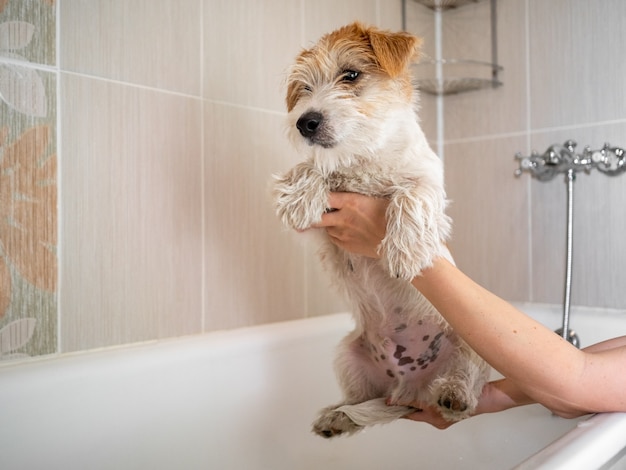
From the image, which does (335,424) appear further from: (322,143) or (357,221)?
(322,143)

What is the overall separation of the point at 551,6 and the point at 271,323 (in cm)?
192

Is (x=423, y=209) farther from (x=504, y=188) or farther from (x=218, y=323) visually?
(x=504, y=188)

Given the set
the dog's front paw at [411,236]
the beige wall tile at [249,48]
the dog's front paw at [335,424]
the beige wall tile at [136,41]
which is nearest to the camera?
the dog's front paw at [411,236]

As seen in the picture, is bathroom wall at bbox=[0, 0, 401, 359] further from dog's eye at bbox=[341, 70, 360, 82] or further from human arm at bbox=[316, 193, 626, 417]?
human arm at bbox=[316, 193, 626, 417]

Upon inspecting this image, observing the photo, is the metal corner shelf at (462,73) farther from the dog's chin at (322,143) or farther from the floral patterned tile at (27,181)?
the floral patterned tile at (27,181)

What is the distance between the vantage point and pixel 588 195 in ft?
7.51

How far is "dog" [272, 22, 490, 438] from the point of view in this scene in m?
1.24

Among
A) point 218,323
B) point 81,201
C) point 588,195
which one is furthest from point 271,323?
point 588,195

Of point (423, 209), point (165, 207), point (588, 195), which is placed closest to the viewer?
point (423, 209)

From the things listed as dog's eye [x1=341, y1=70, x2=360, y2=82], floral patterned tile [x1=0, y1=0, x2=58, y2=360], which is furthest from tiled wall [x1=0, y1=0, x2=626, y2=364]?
dog's eye [x1=341, y1=70, x2=360, y2=82]

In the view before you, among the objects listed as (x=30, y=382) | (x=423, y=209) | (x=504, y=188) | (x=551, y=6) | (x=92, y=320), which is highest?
(x=551, y=6)

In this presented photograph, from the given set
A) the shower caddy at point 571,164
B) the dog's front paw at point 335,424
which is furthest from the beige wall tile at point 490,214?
the dog's front paw at point 335,424

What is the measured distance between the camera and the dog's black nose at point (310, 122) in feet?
4.06

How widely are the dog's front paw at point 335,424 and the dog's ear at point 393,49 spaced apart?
0.91 meters
